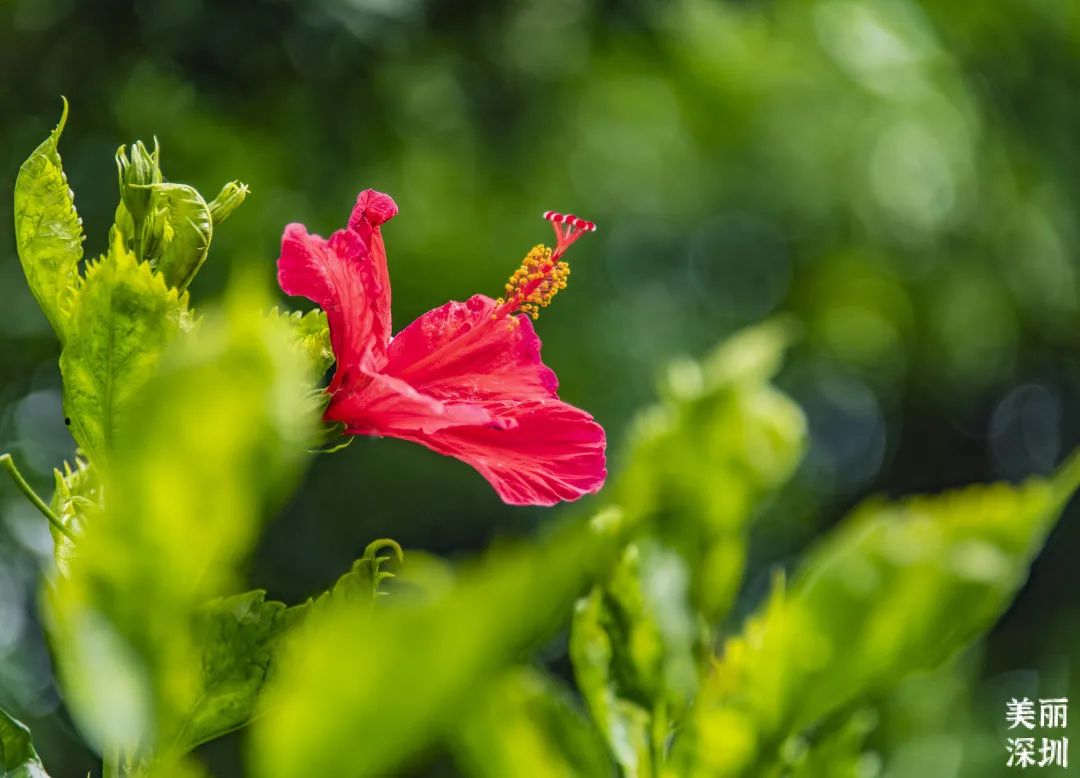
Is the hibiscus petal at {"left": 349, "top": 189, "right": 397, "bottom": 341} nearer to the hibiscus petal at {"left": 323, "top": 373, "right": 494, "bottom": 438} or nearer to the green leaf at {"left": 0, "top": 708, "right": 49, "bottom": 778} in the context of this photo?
the hibiscus petal at {"left": 323, "top": 373, "right": 494, "bottom": 438}

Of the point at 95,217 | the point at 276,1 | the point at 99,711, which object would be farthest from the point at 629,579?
the point at 95,217

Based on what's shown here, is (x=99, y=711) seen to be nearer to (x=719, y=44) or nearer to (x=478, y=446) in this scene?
(x=478, y=446)

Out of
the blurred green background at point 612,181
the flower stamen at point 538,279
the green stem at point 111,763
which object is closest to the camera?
the green stem at point 111,763

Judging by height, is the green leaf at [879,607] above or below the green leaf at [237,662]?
above

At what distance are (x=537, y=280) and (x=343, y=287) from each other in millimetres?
165

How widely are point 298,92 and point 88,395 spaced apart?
287 cm

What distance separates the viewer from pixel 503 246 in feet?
13.0

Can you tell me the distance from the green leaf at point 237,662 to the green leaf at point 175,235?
0.14 metres

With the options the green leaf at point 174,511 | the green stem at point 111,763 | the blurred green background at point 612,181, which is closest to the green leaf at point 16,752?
the green stem at point 111,763

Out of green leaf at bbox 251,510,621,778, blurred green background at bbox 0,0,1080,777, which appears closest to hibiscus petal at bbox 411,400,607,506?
green leaf at bbox 251,510,621,778

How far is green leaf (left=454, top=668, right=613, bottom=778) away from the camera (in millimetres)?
396

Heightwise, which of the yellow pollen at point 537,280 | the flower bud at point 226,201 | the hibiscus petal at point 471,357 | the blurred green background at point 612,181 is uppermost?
the flower bud at point 226,201

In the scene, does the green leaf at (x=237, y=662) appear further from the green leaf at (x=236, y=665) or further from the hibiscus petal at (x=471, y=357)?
the hibiscus petal at (x=471, y=357)

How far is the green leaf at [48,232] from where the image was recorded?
42 cm
